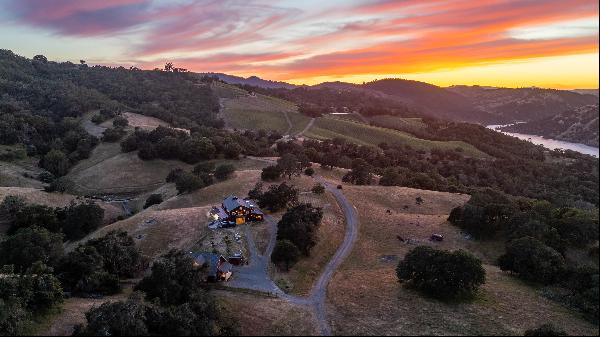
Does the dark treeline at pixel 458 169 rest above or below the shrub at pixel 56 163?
below

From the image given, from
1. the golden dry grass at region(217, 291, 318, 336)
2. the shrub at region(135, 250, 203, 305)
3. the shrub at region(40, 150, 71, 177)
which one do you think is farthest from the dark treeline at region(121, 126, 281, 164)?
the golden dry grass at region(217, 291, 318, 336)

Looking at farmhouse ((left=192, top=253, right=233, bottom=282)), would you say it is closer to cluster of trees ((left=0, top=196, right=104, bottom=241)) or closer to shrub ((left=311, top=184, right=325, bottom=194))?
shrub ((left=311, top=184, right=325, bottom=194))

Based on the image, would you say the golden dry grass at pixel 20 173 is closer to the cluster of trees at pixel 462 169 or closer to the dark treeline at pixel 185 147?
the dark treeline at pixel 185 147

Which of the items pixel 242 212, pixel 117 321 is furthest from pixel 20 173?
pixel 117 321

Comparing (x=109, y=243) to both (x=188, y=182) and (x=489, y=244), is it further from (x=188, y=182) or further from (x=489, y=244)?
(x=489, y=244)

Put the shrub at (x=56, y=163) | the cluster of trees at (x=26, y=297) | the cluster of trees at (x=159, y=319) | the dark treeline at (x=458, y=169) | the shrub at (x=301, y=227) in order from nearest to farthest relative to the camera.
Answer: the cluster of trees at (x=159, y=319)
the cluster of trees at (x=26, y=297)
the shrub at (x=301, y=227)
the dark treeline at (x=458, y=169)
the shrub at (x=56, y=163)

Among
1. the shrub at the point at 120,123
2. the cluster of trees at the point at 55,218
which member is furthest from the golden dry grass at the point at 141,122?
the cluster of trees at the point at 55,218

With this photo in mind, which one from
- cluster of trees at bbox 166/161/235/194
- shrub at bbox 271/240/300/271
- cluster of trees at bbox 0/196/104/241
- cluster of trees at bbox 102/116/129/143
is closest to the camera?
shrub at bbox 271/240/300/271
